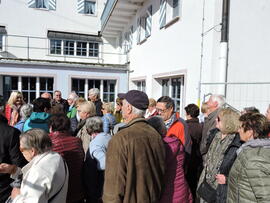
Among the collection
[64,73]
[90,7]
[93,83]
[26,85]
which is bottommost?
[26,85]

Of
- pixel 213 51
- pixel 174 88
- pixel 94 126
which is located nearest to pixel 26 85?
pixel 174 88

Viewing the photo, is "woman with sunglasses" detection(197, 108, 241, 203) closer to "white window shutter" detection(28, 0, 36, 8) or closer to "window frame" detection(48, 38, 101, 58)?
"window frame" detection(48, 38, 101, 58)

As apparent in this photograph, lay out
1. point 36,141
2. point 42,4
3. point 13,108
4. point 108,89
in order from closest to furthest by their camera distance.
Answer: point 36,141, point 13,108, point 108,89, point 42,4

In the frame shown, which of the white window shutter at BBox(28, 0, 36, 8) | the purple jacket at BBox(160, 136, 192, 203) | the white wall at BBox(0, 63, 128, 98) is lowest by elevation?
the purple jacket at BBox(160, 136, 192, 203)

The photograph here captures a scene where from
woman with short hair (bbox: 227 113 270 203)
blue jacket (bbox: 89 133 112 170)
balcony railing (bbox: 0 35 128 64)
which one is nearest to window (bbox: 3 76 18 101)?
balcony railing (bbox: 0 35 128 64)

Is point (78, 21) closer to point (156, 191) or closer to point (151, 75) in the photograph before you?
point (151, 75)

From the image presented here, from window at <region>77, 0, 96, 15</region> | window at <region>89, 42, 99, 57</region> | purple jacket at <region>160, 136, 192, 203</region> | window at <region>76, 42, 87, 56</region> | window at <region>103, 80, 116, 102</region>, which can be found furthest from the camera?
window at <region>89, 42, 99, 57</region>

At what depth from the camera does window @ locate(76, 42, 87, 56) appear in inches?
619

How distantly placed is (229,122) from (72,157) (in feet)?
5.89

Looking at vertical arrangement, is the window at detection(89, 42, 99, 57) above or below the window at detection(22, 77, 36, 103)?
above

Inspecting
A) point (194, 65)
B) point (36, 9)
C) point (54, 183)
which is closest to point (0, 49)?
point (36, 9)

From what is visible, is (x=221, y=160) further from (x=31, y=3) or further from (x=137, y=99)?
(x=31, y=3)

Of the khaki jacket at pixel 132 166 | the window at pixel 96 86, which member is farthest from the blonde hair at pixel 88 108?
the window at pixel 96 86

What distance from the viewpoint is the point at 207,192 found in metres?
2.44
